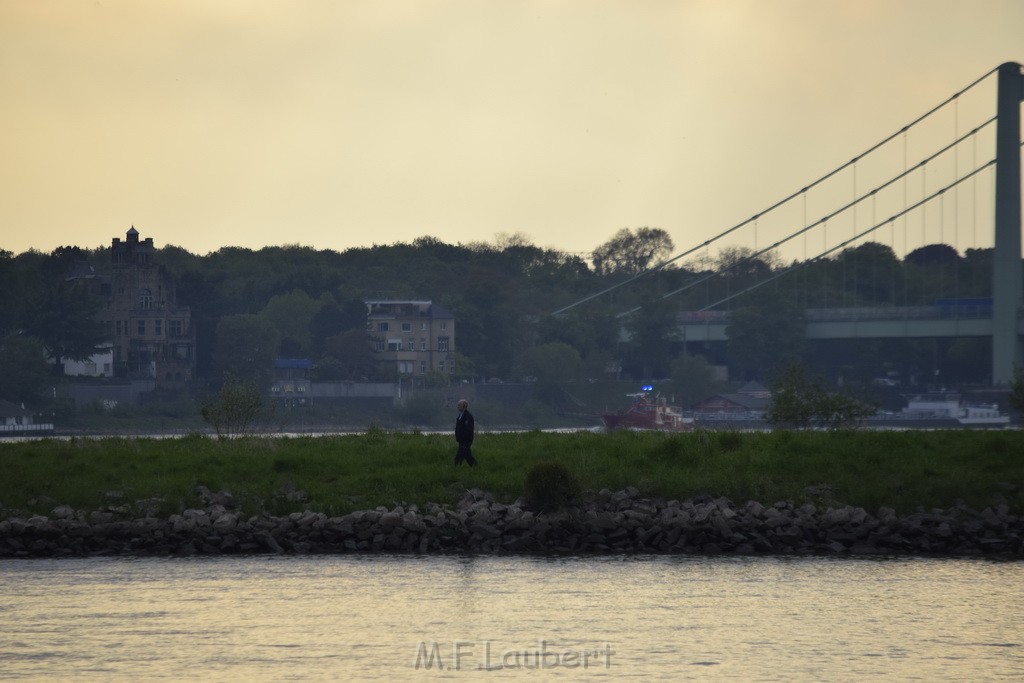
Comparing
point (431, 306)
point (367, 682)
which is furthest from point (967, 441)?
point (431, 306)

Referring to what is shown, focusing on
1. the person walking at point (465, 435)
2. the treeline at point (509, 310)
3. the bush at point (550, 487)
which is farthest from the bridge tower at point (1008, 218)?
the bush at point (550, 487)

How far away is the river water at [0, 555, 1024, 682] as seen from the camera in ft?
74.1

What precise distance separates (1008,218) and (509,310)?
65877mm

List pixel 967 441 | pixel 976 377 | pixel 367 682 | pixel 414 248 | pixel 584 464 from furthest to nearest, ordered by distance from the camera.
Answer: pixel 414 248 → pixel 976 377 → pixel 967 441 → pixel 584 464 → pixel 367 682

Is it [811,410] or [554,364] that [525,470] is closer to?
[811,410]

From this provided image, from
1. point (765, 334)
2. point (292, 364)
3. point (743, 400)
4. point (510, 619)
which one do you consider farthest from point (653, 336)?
point (510, 619)

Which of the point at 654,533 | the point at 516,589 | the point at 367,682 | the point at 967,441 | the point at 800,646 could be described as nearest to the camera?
the point at 367,682

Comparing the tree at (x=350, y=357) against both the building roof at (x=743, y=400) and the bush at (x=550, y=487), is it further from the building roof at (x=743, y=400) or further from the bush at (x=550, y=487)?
the bush at (x=550, y=487)

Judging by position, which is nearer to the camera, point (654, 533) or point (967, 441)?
point (654, 533)

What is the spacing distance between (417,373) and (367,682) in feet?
444

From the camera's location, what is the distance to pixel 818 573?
30.7 meters

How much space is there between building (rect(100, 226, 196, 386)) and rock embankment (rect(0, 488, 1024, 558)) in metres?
113

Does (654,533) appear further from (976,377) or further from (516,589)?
(976,377)

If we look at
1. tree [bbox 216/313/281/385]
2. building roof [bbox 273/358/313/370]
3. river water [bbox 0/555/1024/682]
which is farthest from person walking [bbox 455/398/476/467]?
building roof [bbox 273/358/313/370]
